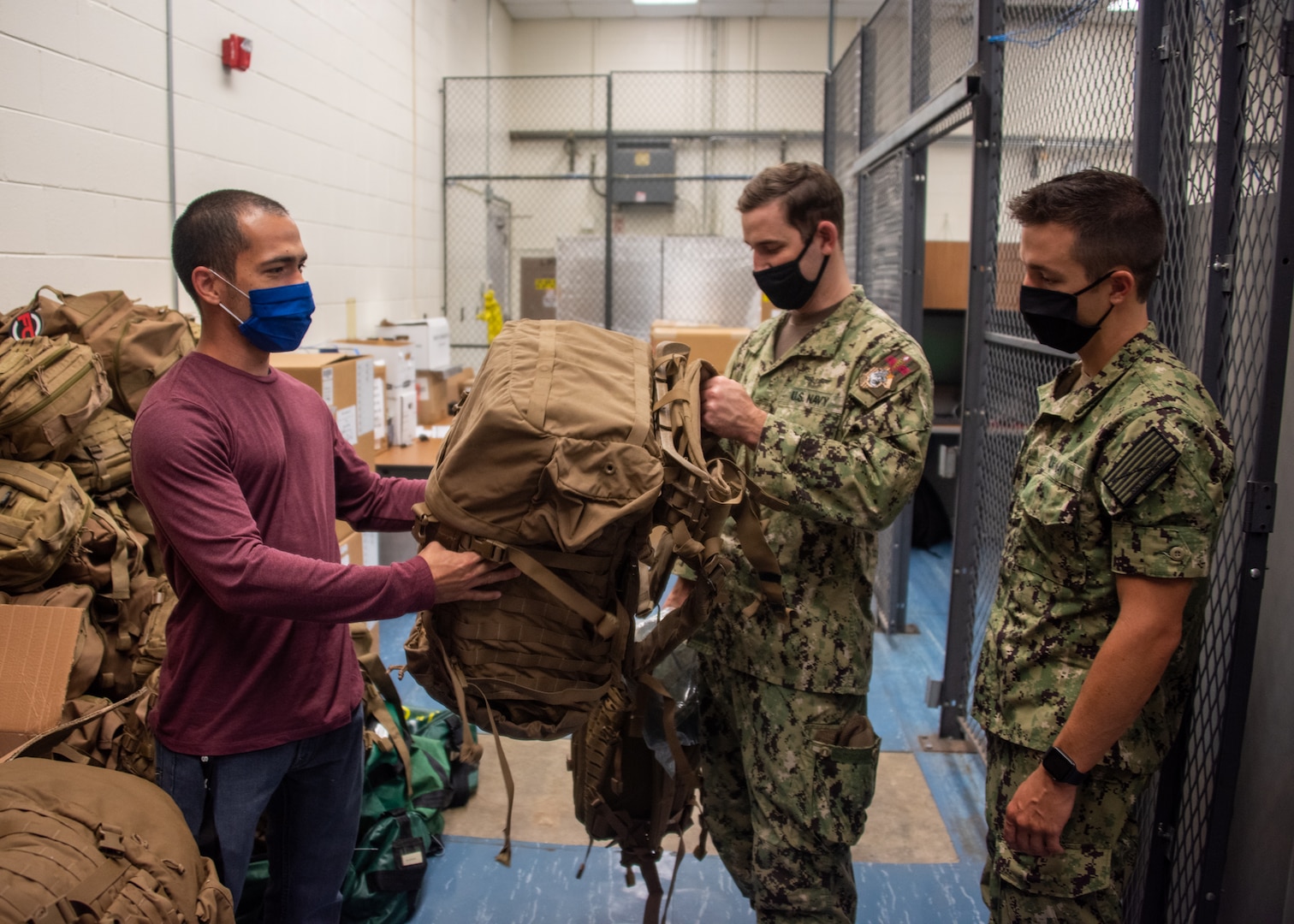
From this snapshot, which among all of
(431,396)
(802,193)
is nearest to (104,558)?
(802,193)

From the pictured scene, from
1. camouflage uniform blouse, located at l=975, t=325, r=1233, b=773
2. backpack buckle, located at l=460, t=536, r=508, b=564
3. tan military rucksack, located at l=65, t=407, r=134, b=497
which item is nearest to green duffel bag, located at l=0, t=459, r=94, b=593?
tan military rucksack, located at l=65, t=407, r=134, b=497

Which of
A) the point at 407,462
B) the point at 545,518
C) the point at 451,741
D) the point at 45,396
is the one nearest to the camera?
the point at 545,518

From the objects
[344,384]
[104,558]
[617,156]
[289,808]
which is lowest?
[289,808]

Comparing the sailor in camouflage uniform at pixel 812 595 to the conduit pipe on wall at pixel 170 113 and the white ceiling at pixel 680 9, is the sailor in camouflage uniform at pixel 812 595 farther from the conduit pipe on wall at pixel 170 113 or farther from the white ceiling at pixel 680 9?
the white ceiling at pixel 680 9

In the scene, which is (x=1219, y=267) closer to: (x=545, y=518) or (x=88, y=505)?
(x=545, y=518)

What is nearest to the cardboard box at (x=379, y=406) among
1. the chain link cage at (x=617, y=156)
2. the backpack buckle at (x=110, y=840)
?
the backpack buckle at (x=110, y=840)

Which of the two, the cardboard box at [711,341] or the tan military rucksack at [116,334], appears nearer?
the tan military rucksack at [116,334]

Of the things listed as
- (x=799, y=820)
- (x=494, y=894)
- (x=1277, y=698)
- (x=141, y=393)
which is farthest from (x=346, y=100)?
(x=1277, y=698)

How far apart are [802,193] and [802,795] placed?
3.79 feet

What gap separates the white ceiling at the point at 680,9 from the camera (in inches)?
348

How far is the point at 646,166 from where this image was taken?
925cm

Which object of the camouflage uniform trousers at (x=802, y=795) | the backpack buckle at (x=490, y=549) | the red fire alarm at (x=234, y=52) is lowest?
the camouflage uniform trousers at (x=802, y=795)

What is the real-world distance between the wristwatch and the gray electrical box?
834 cm

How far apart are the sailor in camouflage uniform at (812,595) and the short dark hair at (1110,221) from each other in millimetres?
365
